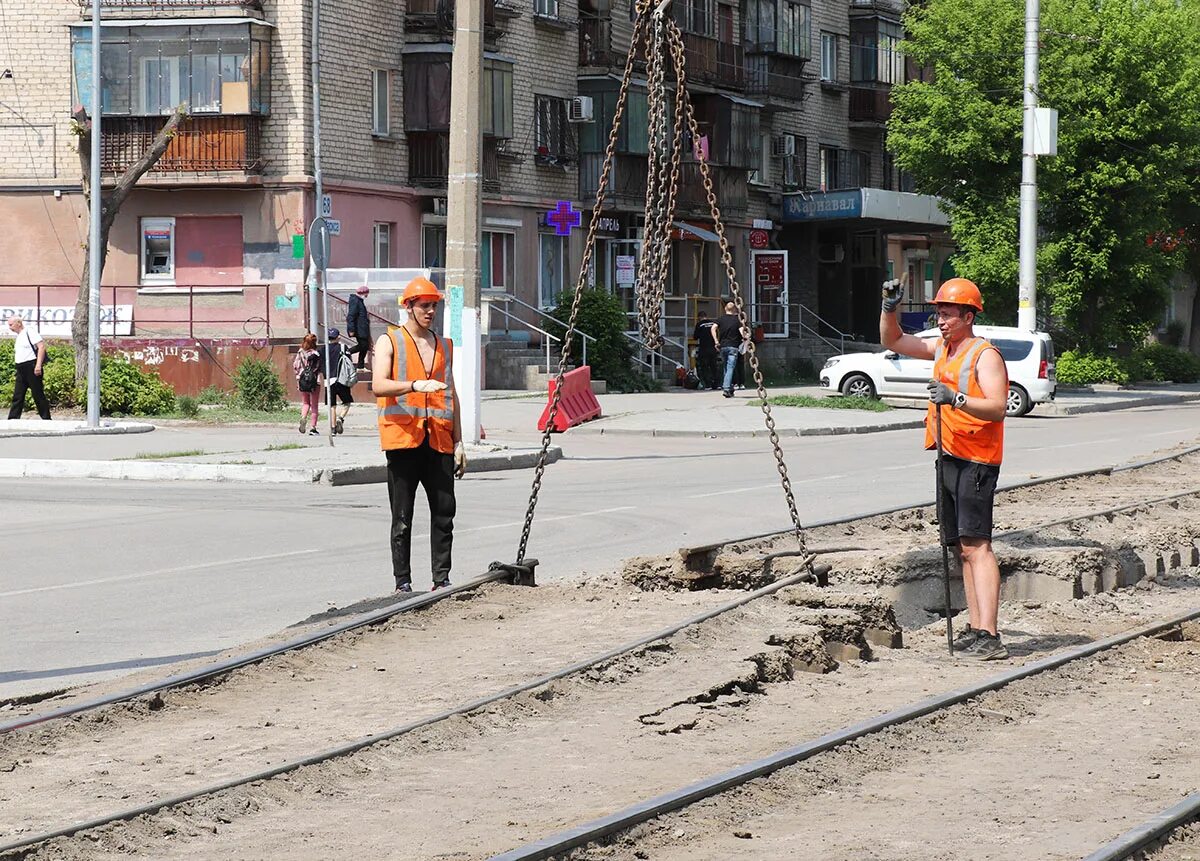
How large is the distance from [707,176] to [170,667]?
4603 millimetres

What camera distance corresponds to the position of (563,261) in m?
44.9

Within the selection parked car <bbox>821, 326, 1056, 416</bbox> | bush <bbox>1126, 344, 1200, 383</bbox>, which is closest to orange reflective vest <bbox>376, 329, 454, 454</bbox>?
parked car <bbox>821, 326, 1056, 416</bbox>

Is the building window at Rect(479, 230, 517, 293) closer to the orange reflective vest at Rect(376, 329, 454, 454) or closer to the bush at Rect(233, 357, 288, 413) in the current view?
the bush at Rect(233, 357, 288, 413)

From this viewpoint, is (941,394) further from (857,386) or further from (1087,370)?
(1087,370)

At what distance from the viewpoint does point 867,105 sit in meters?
57.1

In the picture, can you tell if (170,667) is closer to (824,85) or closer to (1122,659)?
(1122,659)

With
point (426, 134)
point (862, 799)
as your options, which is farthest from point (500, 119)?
point (862, 799)

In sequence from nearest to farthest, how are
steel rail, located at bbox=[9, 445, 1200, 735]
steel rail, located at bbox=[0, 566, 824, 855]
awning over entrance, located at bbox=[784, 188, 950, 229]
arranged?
steel rail, located at bbox=[0, 566, 824, 855] < steel rail, located at bbox=[9, 445, 1200, 735] < awning over entrance, located at bbox=[784, 188, 950, 229]

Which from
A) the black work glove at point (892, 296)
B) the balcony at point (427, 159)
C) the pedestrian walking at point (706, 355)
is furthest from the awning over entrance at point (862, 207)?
the black work glove at point (892, 296)

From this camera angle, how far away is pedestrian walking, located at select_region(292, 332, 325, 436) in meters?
25.5

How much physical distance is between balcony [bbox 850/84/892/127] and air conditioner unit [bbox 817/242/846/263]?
3.79 metres

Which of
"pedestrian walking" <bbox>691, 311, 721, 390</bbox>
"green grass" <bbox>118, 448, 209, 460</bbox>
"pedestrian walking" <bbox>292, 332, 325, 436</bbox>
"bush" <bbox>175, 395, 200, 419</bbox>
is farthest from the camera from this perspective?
"pedestrian walking" <bbox>691, 311, 721, 390</bbox>

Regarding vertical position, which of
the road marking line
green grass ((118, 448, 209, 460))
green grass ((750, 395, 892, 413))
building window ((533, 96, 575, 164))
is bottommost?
the road marking line

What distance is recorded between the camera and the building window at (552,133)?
4353 centimetres
